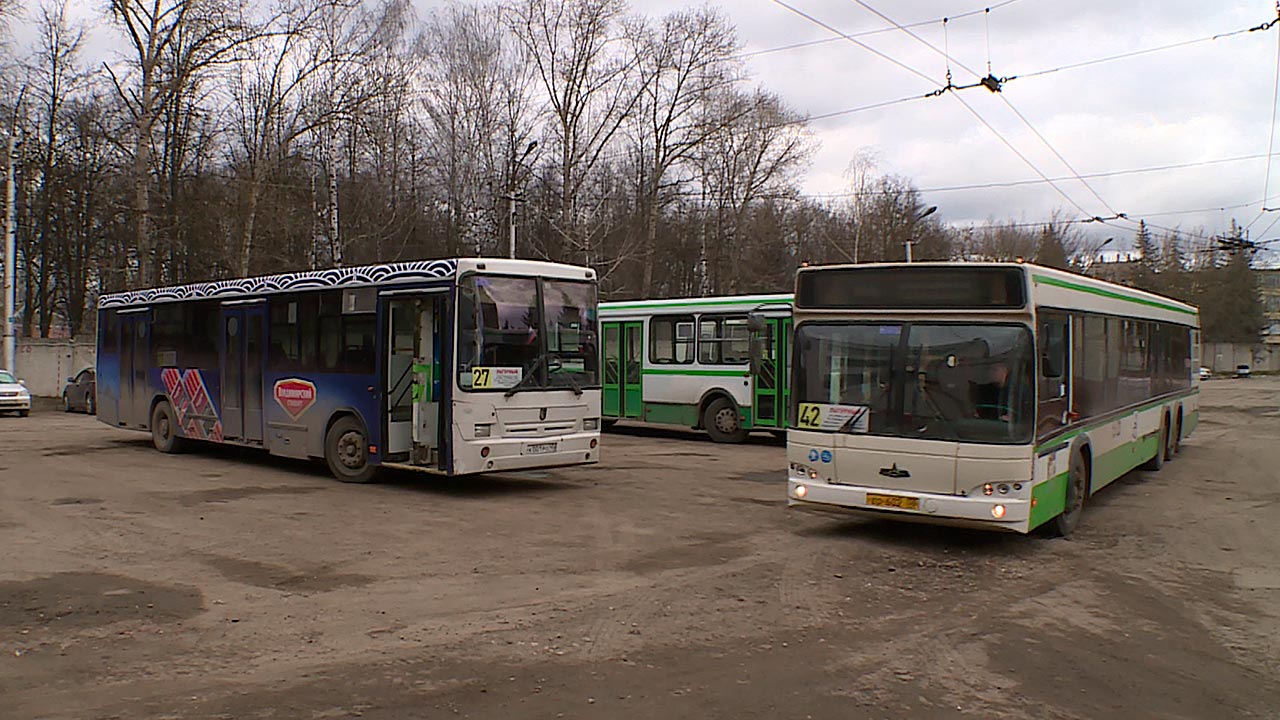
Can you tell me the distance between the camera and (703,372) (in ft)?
72.4

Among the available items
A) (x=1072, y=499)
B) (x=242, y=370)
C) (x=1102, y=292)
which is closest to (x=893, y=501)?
(x=1072, y=499)

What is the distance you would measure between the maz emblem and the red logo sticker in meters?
8.68

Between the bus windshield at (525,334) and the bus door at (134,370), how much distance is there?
Result: 905 cm

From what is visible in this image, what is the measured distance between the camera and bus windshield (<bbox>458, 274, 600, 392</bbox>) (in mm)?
13234

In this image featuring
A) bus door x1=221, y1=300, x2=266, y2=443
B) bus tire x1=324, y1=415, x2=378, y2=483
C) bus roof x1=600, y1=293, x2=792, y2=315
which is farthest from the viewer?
bus roof x1=600, y1=293, x2=792, y2=315

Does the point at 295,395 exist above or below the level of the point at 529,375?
below

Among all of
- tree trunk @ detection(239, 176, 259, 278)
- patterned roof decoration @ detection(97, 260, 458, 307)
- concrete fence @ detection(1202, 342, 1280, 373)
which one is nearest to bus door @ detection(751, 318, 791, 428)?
patterned roof decoration @ detection(97, 260, 458, 307)

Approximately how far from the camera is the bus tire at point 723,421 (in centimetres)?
2161

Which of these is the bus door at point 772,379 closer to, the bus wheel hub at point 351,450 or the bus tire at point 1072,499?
the bus wheel hub at point 351,450

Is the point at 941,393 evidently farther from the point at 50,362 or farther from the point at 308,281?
the point at 50,362

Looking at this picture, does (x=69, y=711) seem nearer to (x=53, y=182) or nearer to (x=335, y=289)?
(x=335, y=289)

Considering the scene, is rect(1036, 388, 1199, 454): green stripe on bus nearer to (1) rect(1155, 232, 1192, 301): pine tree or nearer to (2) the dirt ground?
(2) the dirt ground

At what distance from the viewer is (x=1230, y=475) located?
17391 mm

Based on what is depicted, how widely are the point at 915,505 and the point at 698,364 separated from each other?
12386 millimetres
